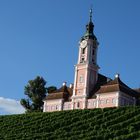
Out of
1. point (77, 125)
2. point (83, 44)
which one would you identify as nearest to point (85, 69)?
point (83, 44)

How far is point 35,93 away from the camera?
98.1 m

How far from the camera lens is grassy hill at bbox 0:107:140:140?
170ft

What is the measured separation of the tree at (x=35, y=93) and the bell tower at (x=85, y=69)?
10.3 m

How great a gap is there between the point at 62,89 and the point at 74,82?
3.88 meters

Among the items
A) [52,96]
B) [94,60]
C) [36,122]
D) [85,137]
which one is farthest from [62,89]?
[85,137]

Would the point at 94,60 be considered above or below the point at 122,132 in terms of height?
above

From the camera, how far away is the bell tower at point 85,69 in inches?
3482

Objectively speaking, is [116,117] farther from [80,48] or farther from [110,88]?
[80,48]

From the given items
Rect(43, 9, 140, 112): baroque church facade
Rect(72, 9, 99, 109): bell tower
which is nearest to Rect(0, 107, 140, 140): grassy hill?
Rect(43, 9, 140, 112): baroque church facade

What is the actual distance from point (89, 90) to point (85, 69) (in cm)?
391

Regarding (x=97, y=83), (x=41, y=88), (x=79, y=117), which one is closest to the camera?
(x=79, y=117)

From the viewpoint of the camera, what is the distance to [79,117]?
63094 millimetres

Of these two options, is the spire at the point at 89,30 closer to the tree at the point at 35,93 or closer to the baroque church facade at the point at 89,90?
the baroque church facade at the point at 89,90

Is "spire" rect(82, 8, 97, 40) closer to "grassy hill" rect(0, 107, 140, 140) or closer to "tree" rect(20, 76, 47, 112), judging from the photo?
"tree" rect(20, 76, 47, 112)
